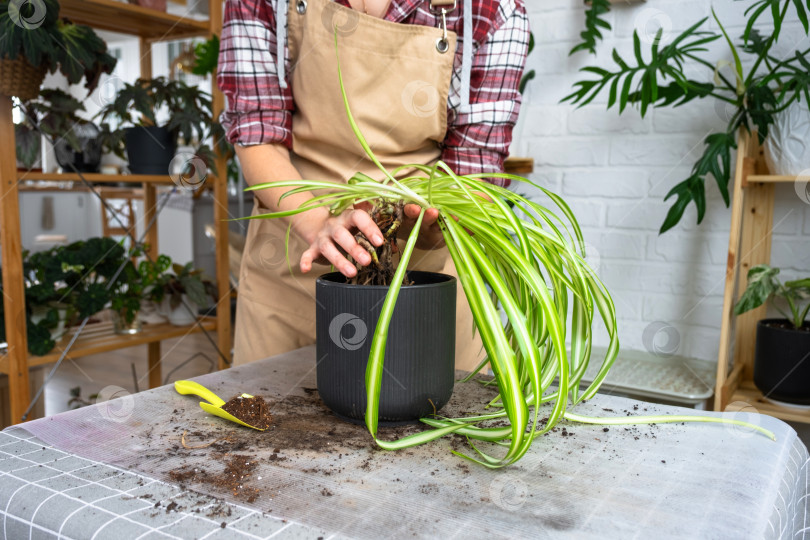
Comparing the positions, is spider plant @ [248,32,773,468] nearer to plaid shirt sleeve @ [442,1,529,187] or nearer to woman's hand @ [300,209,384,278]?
woman's hand @ [300,209,384,278]

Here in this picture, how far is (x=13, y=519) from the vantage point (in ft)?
1.60

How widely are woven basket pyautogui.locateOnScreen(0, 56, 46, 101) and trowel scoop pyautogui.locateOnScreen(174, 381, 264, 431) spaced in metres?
1.20

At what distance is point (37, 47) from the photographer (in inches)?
59.1

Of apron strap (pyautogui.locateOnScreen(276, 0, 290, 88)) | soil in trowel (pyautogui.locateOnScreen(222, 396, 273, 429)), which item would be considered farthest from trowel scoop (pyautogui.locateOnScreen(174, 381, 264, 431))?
apron strap (pyautogui.locateOnScreen(276, 0, 290, 88))

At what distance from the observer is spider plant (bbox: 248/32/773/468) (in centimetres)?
53

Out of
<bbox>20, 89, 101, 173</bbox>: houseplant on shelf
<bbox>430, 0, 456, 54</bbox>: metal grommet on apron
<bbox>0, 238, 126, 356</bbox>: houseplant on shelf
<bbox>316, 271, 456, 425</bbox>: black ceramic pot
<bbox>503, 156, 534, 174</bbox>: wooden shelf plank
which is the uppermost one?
<bbox>430, 0, 456, 54</bbox>: metal grommet on apron

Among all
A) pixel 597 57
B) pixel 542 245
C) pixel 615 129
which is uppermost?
pixel 597 57

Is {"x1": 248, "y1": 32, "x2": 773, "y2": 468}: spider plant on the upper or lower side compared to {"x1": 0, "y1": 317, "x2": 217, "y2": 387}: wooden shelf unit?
upper

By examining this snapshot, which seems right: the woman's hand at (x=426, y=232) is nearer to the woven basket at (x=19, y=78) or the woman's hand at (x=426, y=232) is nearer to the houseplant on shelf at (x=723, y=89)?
the houseplant on shelf at (x=723, y=89)

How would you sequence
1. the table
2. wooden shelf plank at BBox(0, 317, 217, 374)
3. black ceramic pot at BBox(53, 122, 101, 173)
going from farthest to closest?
black ceramic pot at BBox(53, 122, 101, 173), wooden shelf plank at BBox(0, 317, 217, 374), the table

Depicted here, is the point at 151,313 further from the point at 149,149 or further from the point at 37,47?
the point at 37,47

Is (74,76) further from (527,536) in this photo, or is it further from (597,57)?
(527,536)

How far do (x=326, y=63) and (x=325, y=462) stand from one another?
2.17 feet

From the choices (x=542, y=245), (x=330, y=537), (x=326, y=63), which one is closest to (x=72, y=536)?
(x=330, y=537)
